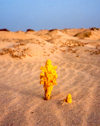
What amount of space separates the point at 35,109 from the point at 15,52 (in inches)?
259

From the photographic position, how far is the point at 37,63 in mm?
7473

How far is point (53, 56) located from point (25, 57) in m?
1.83

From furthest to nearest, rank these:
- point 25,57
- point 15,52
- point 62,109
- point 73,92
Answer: point 15,52 → point 25,57 → point 73,92 → point 62,109

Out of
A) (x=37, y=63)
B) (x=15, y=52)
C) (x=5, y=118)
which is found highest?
(x=15, y=52)

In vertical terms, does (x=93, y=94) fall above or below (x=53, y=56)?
Answer: below

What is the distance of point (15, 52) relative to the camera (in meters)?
8.85

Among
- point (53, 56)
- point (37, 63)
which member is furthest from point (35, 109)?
point (53, 56)

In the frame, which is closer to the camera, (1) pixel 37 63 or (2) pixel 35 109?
(2) pixel 35 109

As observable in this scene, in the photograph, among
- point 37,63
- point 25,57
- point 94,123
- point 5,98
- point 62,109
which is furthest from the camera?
point 25,57

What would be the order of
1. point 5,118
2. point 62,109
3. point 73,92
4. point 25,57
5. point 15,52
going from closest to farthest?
point 5,118 → point 62,109 → point 73,92 → point 25,57 → point 15,52

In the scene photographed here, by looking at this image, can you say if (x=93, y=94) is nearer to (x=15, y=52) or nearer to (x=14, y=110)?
(x=14, y=110)

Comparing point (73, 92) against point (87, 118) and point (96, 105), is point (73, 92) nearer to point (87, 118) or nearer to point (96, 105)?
point (96, 105)

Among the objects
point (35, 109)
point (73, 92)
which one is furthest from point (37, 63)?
point (35, 109)

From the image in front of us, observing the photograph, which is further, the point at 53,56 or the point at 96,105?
the point at 53,56
